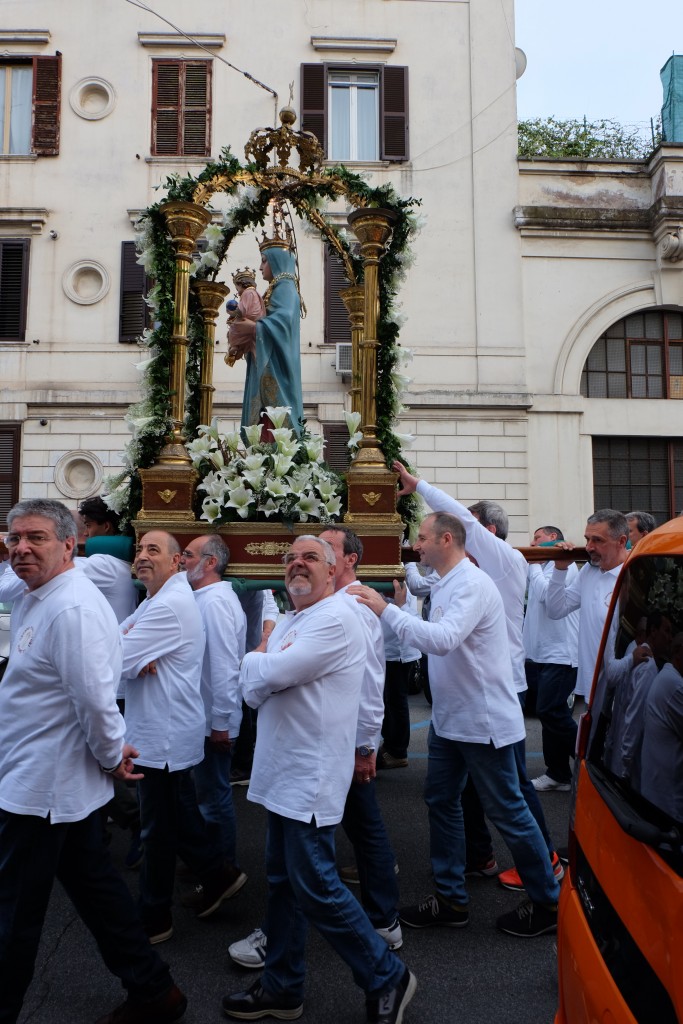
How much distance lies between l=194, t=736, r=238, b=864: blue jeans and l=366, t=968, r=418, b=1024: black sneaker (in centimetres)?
148

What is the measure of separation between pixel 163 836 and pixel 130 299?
41.6 ft

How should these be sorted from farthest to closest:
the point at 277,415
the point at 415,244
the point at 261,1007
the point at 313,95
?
the point at 313,95
the point at 415,244
the point at 277,415
the point at 261,1007

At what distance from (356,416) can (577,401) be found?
34.8 ft

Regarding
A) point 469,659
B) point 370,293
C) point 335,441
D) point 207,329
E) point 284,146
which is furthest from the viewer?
point 335,441

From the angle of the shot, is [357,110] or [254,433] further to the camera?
[357,110]

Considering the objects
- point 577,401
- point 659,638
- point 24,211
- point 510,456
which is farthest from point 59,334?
point 659,638

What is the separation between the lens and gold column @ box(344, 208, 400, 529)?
5324mm

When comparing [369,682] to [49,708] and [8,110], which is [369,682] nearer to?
[49,708]

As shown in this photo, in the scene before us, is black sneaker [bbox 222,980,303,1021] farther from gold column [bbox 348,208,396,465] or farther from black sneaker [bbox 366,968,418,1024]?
gold column [bbox 348,208,396,465]

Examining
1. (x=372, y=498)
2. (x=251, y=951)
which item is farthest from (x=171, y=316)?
(x=251, y=951)

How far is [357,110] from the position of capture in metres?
16.0

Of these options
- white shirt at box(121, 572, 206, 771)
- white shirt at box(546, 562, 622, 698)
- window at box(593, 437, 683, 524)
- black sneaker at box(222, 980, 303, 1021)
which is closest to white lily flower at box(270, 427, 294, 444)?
white shirt at box(121, 572, 206, 771)

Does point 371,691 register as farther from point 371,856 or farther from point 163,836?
point 163,836

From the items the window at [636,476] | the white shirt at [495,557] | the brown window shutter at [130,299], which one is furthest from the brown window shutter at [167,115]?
the white shirt at [495,557]
